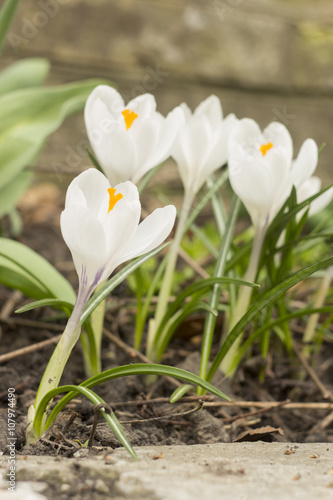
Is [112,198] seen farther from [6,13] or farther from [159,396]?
[6,13]

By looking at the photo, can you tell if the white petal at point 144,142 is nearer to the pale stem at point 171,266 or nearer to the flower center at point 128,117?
the flower center at point 128,117

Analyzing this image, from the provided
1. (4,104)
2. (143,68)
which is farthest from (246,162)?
(143,68)

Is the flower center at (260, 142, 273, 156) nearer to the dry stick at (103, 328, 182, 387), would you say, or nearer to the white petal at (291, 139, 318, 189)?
the white petal at (291, 139, 318, 189)

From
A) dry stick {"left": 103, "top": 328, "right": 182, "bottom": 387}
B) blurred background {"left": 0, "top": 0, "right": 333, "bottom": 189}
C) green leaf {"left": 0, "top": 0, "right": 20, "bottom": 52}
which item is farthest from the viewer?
blurred background {"left": 0, "top": 0, "right": 333, "bottom": 189}

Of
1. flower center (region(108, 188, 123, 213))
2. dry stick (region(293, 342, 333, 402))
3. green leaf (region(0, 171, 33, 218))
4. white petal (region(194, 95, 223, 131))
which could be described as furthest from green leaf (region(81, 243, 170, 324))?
green leaf (region(0, 171, 33, 218))

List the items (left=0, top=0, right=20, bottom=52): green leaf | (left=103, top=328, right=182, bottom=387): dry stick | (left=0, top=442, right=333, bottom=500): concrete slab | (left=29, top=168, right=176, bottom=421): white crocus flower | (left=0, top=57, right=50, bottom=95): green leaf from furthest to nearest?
1. (left=0, top=57, right=50, bottom=95): green leaf
2. (left=0, top=0, right=20, bottom=52): green leaf
3. (left=103, top=328, right=182, bottom=387): dry stick
4. (left=29, top=168, right=176, bottom=421): white crocus flower
5. (left=0, top=442, right=333, bottom=500): concrete slab

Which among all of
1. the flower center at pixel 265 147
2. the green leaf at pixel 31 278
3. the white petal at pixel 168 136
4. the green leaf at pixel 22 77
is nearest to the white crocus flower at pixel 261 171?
the flower center at pixel 265 147
